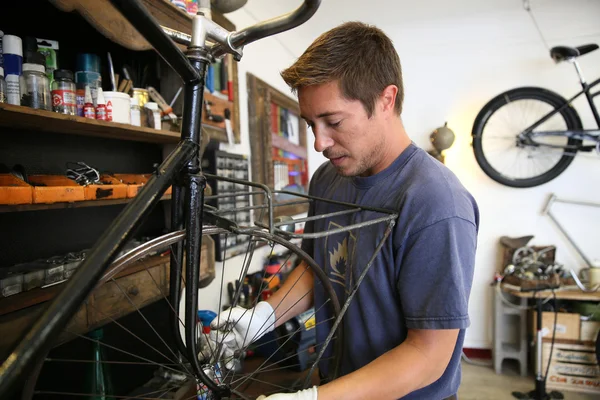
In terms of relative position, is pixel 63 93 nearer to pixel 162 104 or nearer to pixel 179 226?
pixel 162 104

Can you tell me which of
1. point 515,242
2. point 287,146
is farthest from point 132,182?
point 515,242

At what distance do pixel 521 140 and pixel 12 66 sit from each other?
10.4ft

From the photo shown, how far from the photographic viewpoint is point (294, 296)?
3.59 feet

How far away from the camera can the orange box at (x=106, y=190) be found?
35.5 inches

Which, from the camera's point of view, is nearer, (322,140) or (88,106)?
(322,140)

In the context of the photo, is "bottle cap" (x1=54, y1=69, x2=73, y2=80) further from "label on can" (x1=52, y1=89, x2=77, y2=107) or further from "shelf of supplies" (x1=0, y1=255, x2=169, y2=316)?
"shelf of supplies" (x1=0, y1=255, x2=169, y2=316)

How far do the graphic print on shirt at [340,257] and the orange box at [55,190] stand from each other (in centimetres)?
65

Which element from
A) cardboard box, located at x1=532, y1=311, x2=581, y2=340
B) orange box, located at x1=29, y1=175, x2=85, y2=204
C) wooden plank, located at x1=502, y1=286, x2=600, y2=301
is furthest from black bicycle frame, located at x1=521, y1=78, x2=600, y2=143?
orange box, located at x1=29, y1=175, x2=85, y2=204

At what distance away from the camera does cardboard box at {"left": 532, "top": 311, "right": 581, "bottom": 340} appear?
8.18 ft

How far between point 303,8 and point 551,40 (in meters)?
3.18

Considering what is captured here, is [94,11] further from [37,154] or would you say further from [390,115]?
[390,115]

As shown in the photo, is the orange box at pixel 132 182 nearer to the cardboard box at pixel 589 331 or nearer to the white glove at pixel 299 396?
the white glove at pixel 299 396

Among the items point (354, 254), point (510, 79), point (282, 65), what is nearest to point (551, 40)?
point (510, 79)

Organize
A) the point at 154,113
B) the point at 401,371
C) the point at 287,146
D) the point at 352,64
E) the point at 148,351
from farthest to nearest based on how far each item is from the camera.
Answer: the point at 287,146, the point at 148,351, the point at 154,113, the point at 352,64, the point at 401,371
